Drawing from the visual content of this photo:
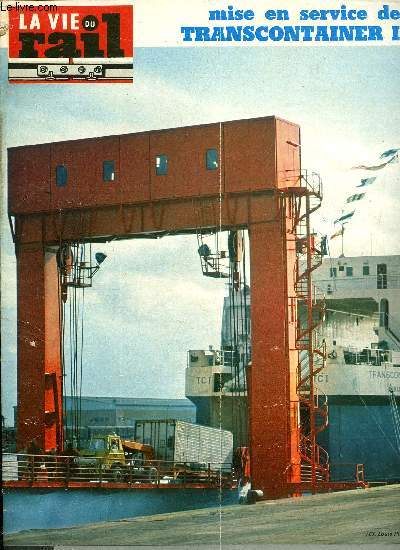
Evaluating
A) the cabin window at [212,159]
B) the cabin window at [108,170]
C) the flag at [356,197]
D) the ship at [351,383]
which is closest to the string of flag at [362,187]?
the flag at [356,197]

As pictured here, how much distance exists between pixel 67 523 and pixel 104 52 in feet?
17.4

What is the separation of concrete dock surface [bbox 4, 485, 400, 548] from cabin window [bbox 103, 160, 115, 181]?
409 centimetres

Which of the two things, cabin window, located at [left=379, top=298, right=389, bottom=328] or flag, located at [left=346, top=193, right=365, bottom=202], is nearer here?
flag, located at [left=346, top=193, right=365, bottom=202]

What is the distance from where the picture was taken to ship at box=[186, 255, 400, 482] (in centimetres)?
1321

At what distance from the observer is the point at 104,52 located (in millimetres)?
9664

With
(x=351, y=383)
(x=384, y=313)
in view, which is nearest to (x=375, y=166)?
(x=351, y=383)

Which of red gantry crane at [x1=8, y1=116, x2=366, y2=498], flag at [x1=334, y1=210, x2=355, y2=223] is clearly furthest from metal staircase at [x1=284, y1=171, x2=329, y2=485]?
flag at [x1=334, y1=210, x2=355, y2=223]

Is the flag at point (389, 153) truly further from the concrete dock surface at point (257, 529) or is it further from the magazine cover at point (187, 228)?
the concrete dock surface at point (257, 529)

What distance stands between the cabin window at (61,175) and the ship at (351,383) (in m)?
2.63

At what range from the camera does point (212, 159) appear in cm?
1099

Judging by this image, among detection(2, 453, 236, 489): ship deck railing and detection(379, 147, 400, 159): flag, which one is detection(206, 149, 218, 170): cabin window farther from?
detection(2, 453, 236, 489): ship deck railing

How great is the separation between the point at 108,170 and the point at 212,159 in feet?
4.41

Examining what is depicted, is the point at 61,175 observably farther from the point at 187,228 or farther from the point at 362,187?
the point at 362,187

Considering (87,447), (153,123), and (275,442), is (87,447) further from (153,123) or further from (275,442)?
(153,123)
